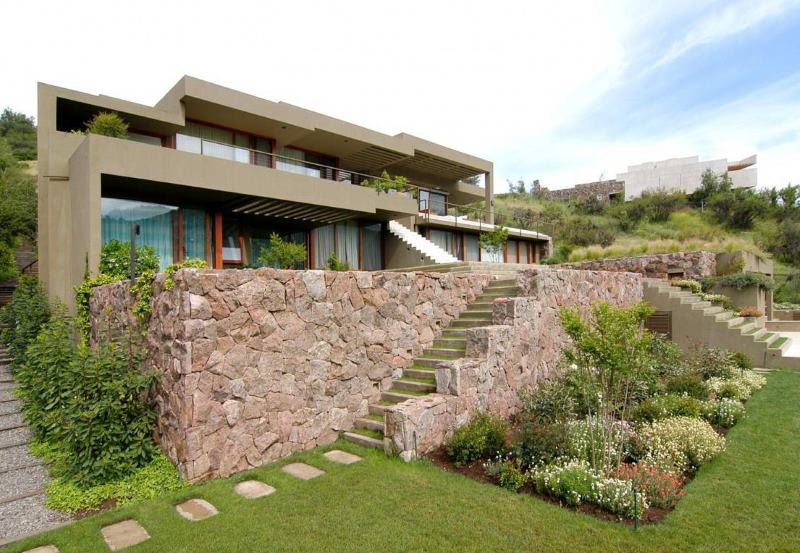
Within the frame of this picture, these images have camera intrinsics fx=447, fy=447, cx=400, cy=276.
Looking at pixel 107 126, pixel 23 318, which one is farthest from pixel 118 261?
pixel 107 126

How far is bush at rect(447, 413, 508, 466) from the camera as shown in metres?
6.52

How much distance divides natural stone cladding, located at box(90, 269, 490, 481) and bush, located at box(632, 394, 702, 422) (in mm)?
4474

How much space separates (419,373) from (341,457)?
2447 millimetres

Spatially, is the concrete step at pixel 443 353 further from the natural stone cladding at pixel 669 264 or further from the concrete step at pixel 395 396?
the natural stone cladding at pixel 669 264

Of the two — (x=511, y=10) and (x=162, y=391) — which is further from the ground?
(x=511, y=10)

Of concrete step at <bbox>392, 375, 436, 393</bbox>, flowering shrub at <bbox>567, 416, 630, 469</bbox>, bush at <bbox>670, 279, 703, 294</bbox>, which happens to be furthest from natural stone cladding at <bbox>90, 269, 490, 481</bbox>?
bush at <bbox>670, 279, 703, 294</bbox>

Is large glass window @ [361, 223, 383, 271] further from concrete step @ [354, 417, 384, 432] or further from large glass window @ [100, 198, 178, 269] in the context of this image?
concrete step @ [354, 417, 384, 432]

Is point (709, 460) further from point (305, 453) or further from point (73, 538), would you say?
point (73, 538)

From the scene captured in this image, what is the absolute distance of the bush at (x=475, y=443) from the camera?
6.52 m

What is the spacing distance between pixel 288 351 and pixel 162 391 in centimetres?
192

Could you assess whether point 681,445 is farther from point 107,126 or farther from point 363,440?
point 107,126

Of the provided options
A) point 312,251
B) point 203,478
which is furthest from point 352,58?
point 203,478

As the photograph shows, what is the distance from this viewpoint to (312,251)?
57.7 feet

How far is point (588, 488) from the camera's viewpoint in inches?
207
